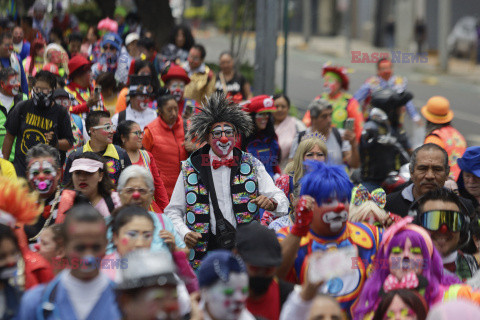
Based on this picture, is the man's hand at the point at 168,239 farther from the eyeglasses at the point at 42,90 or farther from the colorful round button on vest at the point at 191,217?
the eyeglasses at the point at 42,90

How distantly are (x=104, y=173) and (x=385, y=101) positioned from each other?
475cm

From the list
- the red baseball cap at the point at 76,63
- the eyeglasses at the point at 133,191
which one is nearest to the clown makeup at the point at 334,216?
the eyeglasses at the point at 133,191

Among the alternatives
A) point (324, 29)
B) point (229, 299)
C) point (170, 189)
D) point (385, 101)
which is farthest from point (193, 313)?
point (324, 29)

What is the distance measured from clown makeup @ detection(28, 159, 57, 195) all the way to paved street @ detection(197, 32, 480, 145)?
12994 millimetres

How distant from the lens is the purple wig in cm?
460

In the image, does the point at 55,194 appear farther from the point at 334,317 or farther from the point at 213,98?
the point at 334,317

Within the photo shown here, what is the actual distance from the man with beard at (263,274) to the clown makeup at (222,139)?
2.00 m

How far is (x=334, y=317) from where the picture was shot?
13.1 ft

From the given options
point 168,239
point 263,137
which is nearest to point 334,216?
point 168,239

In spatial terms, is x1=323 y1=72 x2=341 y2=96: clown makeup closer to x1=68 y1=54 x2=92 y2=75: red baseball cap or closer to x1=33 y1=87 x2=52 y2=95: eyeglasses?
x1=68 y1=54 x2=92 y2=75: red baseball cap

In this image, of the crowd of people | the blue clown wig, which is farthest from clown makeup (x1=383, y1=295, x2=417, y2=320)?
the blue clown wig

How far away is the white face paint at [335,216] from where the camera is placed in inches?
197

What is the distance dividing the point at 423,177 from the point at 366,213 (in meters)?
0.96

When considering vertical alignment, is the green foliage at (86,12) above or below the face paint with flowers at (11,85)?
below
